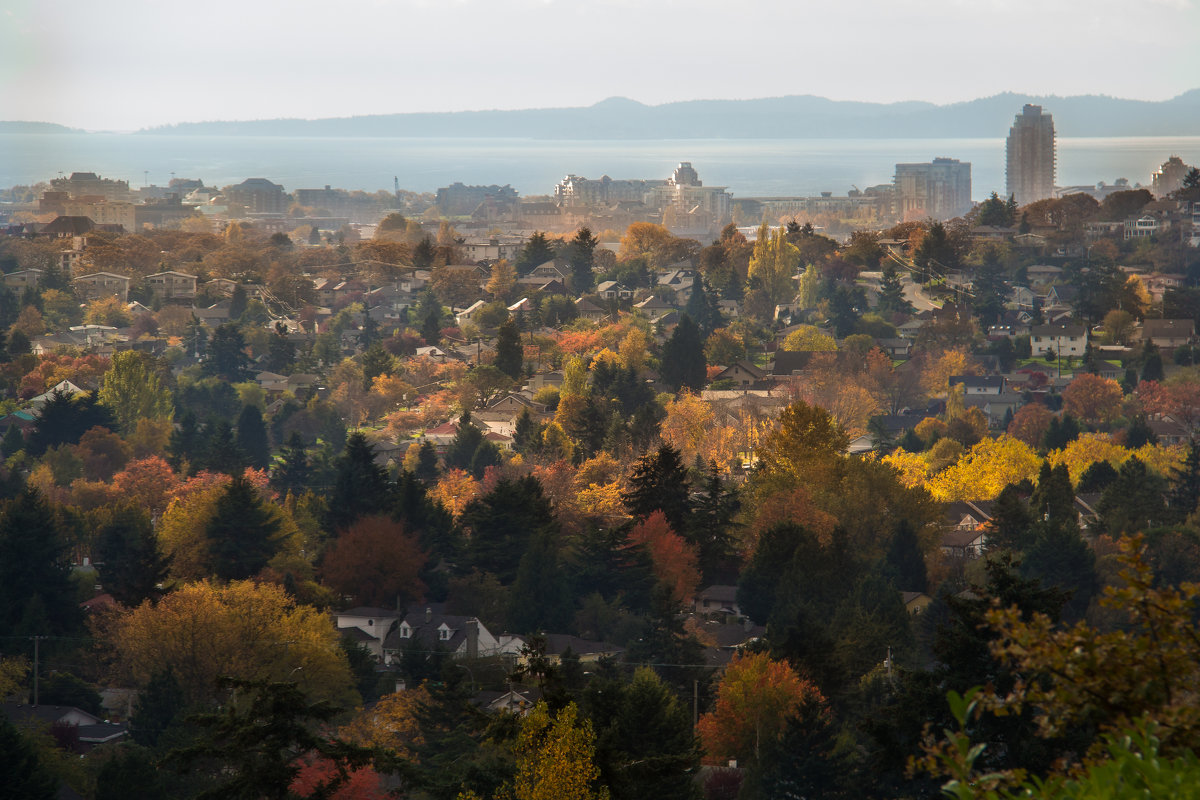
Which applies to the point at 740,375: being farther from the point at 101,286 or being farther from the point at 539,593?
the point at 101,286

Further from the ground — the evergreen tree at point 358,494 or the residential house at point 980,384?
the evergreen tree at point 358,494

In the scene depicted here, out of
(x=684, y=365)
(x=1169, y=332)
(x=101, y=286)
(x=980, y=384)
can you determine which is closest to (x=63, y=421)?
(x=684, y=365)

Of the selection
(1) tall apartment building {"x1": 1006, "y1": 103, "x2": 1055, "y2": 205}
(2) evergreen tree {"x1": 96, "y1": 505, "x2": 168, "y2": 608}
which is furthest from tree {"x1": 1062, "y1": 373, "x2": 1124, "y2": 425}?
(1) tall apartment building {"x1": 1006, "y1": 103, "x2": 1055, "y2": 205}

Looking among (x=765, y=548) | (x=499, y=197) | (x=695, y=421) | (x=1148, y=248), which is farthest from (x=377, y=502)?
(x=499, y=197)

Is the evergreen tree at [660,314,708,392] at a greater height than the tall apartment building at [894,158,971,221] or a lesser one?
lesser

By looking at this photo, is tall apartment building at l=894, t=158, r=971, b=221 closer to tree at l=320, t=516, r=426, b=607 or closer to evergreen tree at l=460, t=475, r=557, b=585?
evergreen tree at l=460, t=475, r=557, b=585

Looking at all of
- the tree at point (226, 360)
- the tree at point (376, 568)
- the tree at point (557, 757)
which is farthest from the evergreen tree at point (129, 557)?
the tree at point (226, 360)

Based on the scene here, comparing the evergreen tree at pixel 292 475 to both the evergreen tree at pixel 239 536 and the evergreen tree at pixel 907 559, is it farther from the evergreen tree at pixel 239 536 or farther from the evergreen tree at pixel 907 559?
the evergreen tree at pixel 907 559
